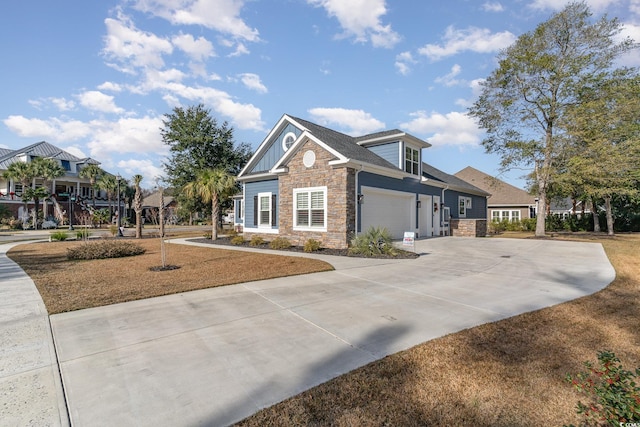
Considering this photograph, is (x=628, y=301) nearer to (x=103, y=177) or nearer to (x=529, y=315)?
(x=529, y=315)

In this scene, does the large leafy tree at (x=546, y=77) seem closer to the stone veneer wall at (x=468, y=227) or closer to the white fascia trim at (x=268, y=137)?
the stone veneer wall at (x=468, y=227)

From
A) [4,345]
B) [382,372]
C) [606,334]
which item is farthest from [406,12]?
[4,345]

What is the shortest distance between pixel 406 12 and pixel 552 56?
13.1m

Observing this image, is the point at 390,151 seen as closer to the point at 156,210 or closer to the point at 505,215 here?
the point at 156,210

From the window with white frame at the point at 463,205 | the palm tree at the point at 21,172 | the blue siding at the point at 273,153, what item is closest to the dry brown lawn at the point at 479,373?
the blue siding at the point at 273,153

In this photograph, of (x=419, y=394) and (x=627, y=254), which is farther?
(x=627, y=254)

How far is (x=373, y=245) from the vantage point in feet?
39.9

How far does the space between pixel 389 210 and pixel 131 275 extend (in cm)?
1229

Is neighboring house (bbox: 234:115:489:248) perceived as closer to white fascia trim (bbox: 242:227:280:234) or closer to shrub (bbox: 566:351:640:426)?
white fascia trim (bbox: 242:227:280:234)

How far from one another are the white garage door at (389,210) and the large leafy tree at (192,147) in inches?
727

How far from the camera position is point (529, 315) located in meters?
5.19

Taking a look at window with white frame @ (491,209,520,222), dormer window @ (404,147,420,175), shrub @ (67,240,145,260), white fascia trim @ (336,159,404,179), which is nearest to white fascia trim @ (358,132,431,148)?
dormer window @ (404,147,420,175)

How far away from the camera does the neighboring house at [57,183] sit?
39406mm

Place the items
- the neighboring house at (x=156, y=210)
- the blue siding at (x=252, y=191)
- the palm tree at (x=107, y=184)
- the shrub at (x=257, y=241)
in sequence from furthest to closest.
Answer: the palm tree at (x=107, y=184) → the blue siding at (x=252, y=191) → the shrub at (x=257, y=241) → the neighboring house at (x=156, y=210)
